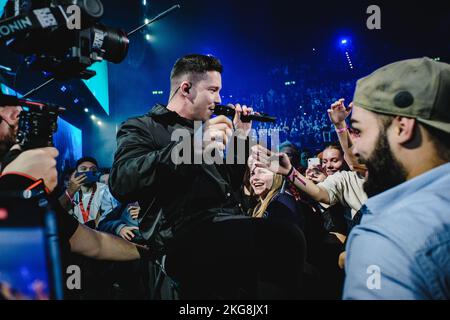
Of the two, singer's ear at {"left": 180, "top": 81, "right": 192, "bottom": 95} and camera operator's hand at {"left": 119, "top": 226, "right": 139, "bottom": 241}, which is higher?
singer's ear at {"left": 180, "top": 81, "right": 192, "bottom": 95}

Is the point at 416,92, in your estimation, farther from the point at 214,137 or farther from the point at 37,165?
the point at 37,165

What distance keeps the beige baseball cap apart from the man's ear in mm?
25

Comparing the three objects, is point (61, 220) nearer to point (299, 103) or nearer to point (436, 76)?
point (436, 76)

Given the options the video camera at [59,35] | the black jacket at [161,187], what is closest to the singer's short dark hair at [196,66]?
the black jacket at [161,187]

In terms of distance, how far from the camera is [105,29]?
1500mm

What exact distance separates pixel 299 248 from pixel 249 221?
358 millimetres

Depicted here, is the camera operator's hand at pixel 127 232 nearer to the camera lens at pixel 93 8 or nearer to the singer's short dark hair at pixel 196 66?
the singer's short dark hair at pixel 196 66

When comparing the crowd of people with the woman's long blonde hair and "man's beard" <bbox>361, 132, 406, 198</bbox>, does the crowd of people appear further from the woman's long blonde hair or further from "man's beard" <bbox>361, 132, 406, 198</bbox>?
the woman's long blonde hair

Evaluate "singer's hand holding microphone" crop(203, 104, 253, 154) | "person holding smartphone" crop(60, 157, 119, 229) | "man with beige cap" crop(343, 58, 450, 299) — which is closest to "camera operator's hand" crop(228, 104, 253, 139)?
"singer's hand holding microphone" crop(203, 104, 253, 154)

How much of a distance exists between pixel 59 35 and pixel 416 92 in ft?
5.22

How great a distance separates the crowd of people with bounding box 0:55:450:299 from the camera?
37.0 inches

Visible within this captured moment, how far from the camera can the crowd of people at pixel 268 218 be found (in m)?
0.94

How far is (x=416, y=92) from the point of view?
1285 millimetres
